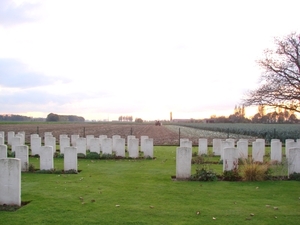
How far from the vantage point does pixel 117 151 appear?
1591 cm

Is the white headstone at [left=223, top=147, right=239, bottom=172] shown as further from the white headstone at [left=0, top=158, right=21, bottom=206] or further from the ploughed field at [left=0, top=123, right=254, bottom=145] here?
the ploughed field at [left=0, top=123, right=254, bottom=145]

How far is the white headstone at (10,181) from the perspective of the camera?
705 cm

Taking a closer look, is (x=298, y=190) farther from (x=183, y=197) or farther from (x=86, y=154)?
(x=86, y=154)

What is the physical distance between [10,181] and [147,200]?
3.38m

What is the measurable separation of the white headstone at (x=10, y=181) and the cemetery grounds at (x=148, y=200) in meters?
0.36

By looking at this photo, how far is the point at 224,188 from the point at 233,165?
1.94 m

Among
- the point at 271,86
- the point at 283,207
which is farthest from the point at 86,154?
the point at 271,86

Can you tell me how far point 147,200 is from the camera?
293 inches

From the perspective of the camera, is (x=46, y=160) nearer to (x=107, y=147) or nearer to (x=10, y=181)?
(x=10, y=181)

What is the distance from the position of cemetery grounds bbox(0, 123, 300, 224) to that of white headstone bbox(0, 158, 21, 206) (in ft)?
1.17

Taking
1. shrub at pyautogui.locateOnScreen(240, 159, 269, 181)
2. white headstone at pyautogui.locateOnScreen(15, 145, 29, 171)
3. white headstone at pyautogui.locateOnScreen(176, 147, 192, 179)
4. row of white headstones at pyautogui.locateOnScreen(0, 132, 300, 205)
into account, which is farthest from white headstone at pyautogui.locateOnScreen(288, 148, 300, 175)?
white headstone at pyautogui.locateOnScreen(15, 145, 29, 171)

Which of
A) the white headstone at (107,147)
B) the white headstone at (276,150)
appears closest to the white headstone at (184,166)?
the white headstone at (107,147)

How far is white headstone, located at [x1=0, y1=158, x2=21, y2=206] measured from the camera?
7047mm

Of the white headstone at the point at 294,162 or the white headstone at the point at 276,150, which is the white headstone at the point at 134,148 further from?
the white headstone at the point at 294,162
